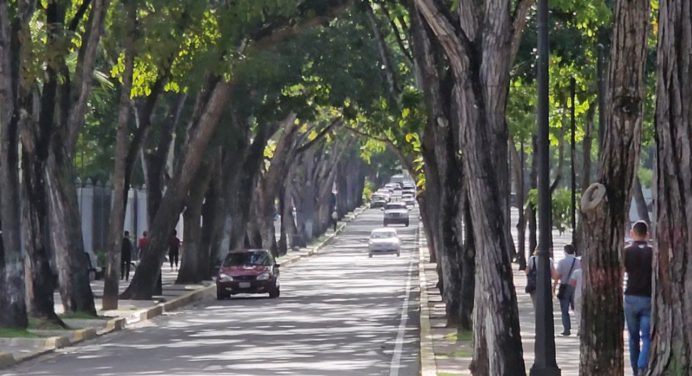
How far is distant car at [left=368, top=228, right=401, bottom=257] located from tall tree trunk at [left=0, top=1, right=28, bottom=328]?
187ft

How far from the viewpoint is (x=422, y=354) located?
24.7 m

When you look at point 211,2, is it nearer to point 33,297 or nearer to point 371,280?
point 33,297

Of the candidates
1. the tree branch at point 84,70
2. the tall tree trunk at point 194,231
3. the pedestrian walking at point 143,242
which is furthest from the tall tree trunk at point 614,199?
the tall tree trunk at point 194,231

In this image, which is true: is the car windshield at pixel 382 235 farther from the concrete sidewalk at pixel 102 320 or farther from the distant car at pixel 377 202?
the distant car at pixel 377 202

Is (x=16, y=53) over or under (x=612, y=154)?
over

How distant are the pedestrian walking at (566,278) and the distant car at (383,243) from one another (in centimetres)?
5500

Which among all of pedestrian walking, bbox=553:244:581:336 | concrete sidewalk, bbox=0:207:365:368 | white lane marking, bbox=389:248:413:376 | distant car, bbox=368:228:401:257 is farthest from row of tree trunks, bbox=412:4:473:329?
distant car, bbox=368:228:401:257

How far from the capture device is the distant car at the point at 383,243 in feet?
278

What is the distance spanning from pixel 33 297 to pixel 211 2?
7.94m

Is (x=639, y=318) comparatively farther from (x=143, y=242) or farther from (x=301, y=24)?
(x=143, y=242)

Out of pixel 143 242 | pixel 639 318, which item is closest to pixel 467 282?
pixel 639 318

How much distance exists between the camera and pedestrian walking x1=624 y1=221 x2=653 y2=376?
57.5 ft

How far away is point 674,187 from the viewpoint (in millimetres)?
9094

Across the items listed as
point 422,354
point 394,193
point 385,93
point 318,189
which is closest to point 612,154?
point 422,354
